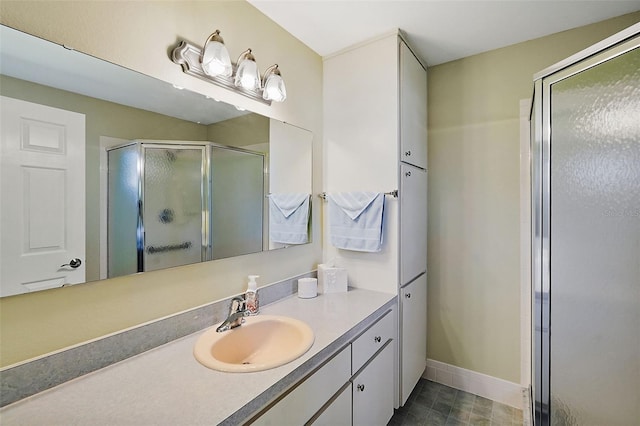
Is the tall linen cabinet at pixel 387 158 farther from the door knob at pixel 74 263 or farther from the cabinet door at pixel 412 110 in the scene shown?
the door knob at pixel 74 263

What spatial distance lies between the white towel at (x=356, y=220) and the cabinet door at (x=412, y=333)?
0.37 m

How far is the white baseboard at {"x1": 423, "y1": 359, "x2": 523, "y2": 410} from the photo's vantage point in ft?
6.22

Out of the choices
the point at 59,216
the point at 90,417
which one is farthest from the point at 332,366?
the point at 59,216

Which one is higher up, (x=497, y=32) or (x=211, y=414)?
(x=497, y=32)

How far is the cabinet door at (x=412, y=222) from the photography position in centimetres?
171

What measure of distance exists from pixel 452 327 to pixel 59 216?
228cm

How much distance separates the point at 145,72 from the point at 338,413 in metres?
1.49

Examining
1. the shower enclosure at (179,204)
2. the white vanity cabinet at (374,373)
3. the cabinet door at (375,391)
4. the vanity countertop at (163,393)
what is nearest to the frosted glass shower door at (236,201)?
the shower enclosure at (179,204)

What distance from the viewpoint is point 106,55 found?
0.95 meters

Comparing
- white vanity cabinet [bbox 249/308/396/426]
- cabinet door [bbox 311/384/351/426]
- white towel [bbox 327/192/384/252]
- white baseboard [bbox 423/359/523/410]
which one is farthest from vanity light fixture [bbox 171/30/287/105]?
white baseboard [bbox 423/359/523/410]

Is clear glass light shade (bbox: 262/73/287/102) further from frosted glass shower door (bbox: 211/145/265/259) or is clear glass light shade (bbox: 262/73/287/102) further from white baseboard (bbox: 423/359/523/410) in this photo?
white baseboard (bbox: 423/359/523/410)

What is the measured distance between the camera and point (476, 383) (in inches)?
79.0

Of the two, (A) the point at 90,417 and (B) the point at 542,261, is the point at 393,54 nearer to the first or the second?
(B) the point at 542,261

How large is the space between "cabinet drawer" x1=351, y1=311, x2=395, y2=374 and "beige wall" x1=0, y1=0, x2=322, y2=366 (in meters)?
0.56
